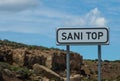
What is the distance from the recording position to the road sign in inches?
513

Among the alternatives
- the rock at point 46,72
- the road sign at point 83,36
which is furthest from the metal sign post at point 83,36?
the rock at point 46,72

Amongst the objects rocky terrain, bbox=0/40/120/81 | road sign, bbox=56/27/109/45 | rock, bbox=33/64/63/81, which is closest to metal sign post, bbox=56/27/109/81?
road sign, bbox=56/27/109/45

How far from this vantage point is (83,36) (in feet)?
42.8

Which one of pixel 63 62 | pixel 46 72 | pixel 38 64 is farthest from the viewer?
pixel 63 62

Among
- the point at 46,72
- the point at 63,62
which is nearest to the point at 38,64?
the point at 46,72

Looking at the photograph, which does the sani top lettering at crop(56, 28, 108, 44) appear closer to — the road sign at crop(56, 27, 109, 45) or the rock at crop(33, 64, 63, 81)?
the road sign at crop(56, 27, 109, 45)

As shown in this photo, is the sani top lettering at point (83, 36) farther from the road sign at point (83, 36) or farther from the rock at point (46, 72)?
the rock at point (46, 72)

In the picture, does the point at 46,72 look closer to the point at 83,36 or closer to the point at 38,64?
the point at 38,64

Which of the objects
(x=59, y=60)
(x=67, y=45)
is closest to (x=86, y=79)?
(x=59, y=60)

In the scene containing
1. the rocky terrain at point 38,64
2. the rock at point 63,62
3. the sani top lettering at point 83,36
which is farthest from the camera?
the rock at point 63,62

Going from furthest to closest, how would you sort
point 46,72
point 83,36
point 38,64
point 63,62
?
point 63,62, point 38,64, point 46,72, point 83,36

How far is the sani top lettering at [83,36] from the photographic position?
13.0 metres

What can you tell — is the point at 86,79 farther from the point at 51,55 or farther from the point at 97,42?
the point at 97,42

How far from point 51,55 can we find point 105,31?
52996mm
